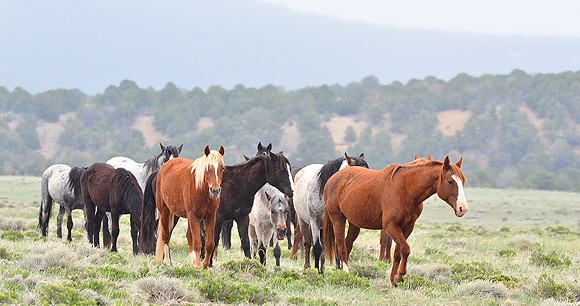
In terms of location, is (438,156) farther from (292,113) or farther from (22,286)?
(22,286)

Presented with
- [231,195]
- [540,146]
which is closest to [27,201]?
[231,195]

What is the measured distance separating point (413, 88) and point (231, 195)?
103 m

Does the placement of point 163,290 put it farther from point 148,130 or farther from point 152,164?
point 148,130

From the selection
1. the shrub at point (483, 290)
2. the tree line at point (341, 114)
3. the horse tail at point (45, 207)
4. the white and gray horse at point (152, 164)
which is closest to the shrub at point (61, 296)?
the shrub at point (483, 290)

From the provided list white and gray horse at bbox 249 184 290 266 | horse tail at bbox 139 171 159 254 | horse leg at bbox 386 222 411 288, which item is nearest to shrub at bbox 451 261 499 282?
horse leg at bbox 386 222 411 288

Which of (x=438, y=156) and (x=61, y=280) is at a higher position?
(x=61, y=280)

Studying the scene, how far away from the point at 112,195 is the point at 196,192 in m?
3.80

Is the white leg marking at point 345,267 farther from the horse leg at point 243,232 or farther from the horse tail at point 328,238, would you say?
the horse leg at point 243,232

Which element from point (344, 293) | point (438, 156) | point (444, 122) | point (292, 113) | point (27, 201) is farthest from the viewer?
point (292, 113)

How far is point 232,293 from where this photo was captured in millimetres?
6324

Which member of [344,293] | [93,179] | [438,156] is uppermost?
[93,179]

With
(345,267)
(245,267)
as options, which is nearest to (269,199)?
(245,267)

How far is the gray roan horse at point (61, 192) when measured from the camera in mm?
12930

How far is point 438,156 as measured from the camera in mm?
82562
